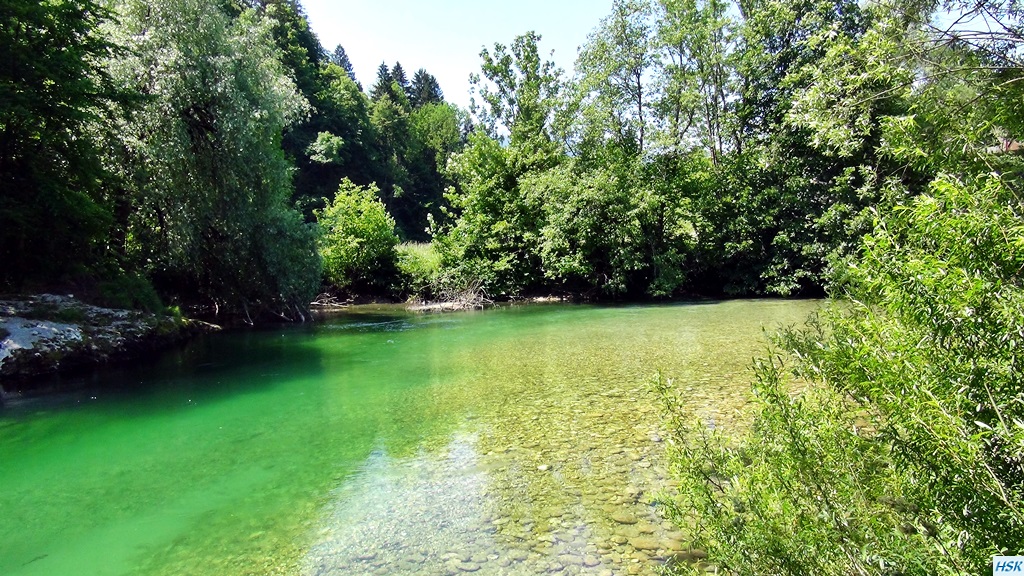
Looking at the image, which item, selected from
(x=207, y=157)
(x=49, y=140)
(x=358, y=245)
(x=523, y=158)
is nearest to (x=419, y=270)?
(x=358, y=245)

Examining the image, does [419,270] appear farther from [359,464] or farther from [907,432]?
[907,432]

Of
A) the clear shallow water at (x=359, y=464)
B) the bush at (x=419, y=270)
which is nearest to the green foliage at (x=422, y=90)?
the bush at (x=419, y=270)

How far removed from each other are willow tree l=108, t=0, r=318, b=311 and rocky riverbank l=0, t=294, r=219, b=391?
3469 millimetres

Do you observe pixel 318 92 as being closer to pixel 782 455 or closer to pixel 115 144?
pixel 115 144

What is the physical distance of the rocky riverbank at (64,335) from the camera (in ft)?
34.6

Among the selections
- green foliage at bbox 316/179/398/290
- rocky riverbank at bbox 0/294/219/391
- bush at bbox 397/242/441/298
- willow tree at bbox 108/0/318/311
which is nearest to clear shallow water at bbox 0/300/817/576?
rocky riverbank at bbox 0/294/219/391

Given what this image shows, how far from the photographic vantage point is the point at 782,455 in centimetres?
262

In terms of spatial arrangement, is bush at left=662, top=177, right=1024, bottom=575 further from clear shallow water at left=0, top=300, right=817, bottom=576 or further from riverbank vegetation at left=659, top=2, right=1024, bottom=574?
clear shallow water at left=0, top=300, right=817, bottom=576

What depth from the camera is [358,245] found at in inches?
1075

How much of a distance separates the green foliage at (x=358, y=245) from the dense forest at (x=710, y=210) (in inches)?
5.8

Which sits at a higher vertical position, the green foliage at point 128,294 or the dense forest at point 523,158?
the dense forest at point 523,158

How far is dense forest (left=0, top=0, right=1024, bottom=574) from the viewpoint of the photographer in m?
2.18

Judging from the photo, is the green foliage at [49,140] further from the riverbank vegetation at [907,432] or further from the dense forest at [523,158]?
the riverbank vegetation at [907,432]

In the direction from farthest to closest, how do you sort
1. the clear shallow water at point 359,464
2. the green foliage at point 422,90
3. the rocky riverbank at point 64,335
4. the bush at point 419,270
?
the green foliage at point 422,90 → the bush at point 419,270 → the rocky riverbank at point 64,335 → the clear shallow water at point 359,464
